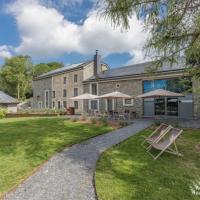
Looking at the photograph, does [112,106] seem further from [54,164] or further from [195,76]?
[54,164]

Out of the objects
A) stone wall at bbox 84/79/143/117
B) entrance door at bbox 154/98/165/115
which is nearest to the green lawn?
entrance door at bbox 154/98/165/115

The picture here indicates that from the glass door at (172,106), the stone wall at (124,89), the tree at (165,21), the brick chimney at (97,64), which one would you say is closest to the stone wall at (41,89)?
the brick chimney at (97,64)

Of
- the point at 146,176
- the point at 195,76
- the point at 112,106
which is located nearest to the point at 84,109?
the point at 112,106

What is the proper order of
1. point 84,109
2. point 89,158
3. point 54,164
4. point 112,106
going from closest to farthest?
1. point 54,164
2. point 89,158
3. point 112,106
4. point 84,109

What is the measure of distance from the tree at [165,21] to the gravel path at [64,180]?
13.0 ft

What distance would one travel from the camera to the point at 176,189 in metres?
4.95

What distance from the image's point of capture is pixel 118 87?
26.1 meters

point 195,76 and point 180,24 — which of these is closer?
point 180,24

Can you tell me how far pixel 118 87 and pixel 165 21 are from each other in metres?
19.1

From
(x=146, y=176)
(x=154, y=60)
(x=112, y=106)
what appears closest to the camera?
(x=146, y=176)

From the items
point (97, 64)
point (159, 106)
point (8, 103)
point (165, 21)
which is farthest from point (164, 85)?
point (8, 103)

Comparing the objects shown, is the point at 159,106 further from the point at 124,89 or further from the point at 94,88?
the point at 94,88

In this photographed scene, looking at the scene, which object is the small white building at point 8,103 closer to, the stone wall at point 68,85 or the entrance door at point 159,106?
the stone wall at point 68,85

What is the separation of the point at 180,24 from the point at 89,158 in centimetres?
487
